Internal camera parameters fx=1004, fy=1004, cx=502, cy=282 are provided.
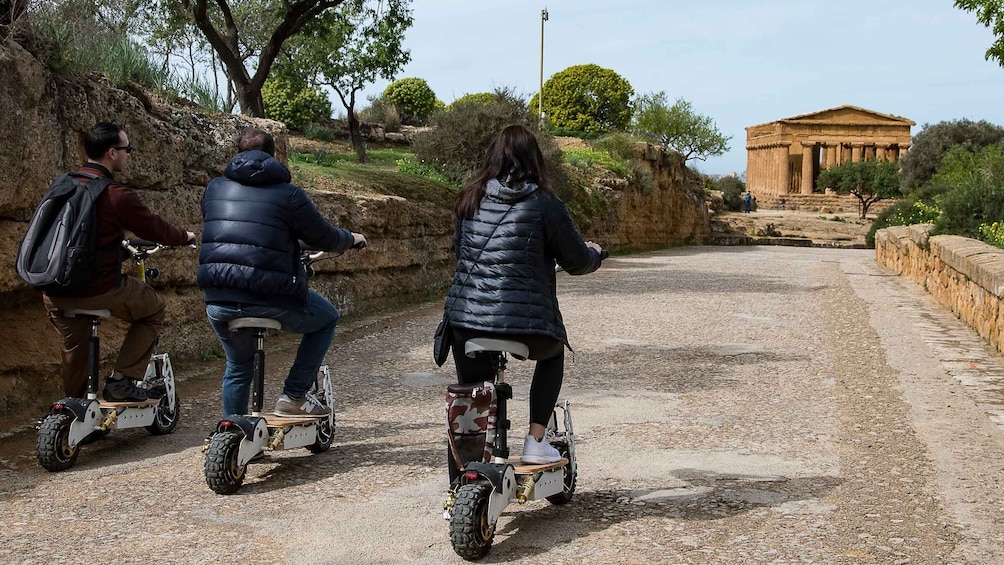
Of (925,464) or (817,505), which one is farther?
(925,464)

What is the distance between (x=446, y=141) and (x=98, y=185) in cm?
1488

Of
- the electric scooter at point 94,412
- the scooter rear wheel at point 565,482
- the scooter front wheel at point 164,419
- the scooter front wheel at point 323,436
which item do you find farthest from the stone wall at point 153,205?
the scooter rear wheel at point 565,482

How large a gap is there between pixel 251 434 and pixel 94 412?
3.71 ft

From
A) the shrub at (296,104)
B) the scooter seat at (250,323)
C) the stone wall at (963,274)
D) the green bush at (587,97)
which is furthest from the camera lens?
the green bush at (587,97)

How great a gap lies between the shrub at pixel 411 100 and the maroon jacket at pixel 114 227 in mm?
27123

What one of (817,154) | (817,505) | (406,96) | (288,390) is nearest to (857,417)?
(817,505)

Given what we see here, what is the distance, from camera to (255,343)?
200 inches

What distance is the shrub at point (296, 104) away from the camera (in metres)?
26.5

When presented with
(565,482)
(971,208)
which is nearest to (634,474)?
(565,482)

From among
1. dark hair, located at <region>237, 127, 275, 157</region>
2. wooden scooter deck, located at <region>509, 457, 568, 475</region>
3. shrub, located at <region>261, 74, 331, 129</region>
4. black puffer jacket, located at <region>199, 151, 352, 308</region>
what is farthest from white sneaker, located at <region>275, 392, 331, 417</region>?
shrub, located at <region>261, 74, 331, 129</region>

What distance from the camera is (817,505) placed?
15.5 ft

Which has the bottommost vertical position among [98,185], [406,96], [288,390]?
[288,390]

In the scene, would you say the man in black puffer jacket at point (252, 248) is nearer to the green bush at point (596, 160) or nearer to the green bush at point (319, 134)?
the green bush at point (319, 134)

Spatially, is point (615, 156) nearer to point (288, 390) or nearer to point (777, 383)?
point (777, 383)
